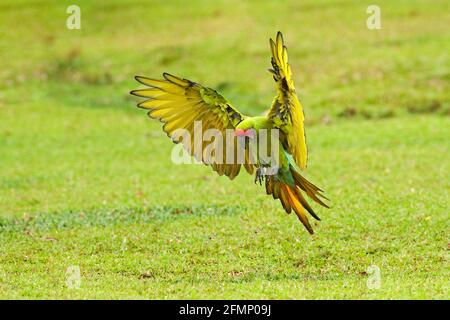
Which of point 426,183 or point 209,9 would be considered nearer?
point 426,183

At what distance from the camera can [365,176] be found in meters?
15.1

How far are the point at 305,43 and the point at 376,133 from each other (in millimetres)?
8784

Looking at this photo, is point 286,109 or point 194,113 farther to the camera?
point 194,113

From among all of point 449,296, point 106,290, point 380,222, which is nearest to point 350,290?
point 449,296

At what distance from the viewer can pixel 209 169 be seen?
16984 millimetres

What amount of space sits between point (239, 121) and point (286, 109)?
60cm

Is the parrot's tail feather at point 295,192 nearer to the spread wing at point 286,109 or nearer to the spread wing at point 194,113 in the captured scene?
the spread wing at point 286,109

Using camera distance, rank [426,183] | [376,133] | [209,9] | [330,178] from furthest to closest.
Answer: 1. [209,9]
2. [376,133]
3. [330,178]
4. [426,183]

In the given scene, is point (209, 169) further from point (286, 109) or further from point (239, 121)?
point (286, 109)

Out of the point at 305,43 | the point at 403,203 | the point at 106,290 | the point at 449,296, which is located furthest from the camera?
the point at 305,43

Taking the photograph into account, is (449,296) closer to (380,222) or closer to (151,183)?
(380,222)

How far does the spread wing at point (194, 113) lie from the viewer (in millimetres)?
8586

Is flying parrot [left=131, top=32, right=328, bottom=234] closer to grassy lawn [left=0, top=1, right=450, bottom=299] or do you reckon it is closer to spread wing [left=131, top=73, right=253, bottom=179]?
spread wing [left=131, top=73, right=253, bottom=179]

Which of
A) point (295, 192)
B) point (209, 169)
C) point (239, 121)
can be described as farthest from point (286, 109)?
point (209, 169)
